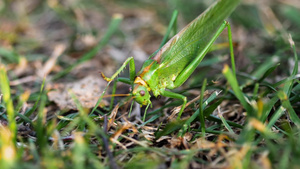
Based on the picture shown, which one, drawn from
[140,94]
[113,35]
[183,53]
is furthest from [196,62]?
[113,35]

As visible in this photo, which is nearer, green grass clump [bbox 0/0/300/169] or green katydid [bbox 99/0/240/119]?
green grass clump [bbox 0/0/300/169]

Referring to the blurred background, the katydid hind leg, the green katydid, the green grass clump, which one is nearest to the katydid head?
the green katydid

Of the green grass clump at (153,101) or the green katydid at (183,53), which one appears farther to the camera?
the green katydid at (183,53)

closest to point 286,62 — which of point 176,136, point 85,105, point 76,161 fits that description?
point 176,136

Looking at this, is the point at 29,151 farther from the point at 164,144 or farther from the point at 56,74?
the point at 56,74

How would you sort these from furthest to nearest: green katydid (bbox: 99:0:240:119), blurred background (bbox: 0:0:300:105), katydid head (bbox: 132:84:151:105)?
blurred background (bbox: 0:0:300:105)
green katydid (bbox: 99:0:240:119)
katydid head (bbox: 132:84:151:105)

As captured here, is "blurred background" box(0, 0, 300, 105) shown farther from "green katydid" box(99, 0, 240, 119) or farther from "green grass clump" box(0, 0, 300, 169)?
"green katydid" box(99, 0, 240, 119)

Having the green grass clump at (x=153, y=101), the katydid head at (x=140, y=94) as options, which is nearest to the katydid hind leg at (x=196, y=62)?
the green grass clump at (x=153, y=101)

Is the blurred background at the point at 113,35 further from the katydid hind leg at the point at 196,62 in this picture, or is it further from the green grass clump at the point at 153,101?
the katydid hind leg at the point at 196,62
